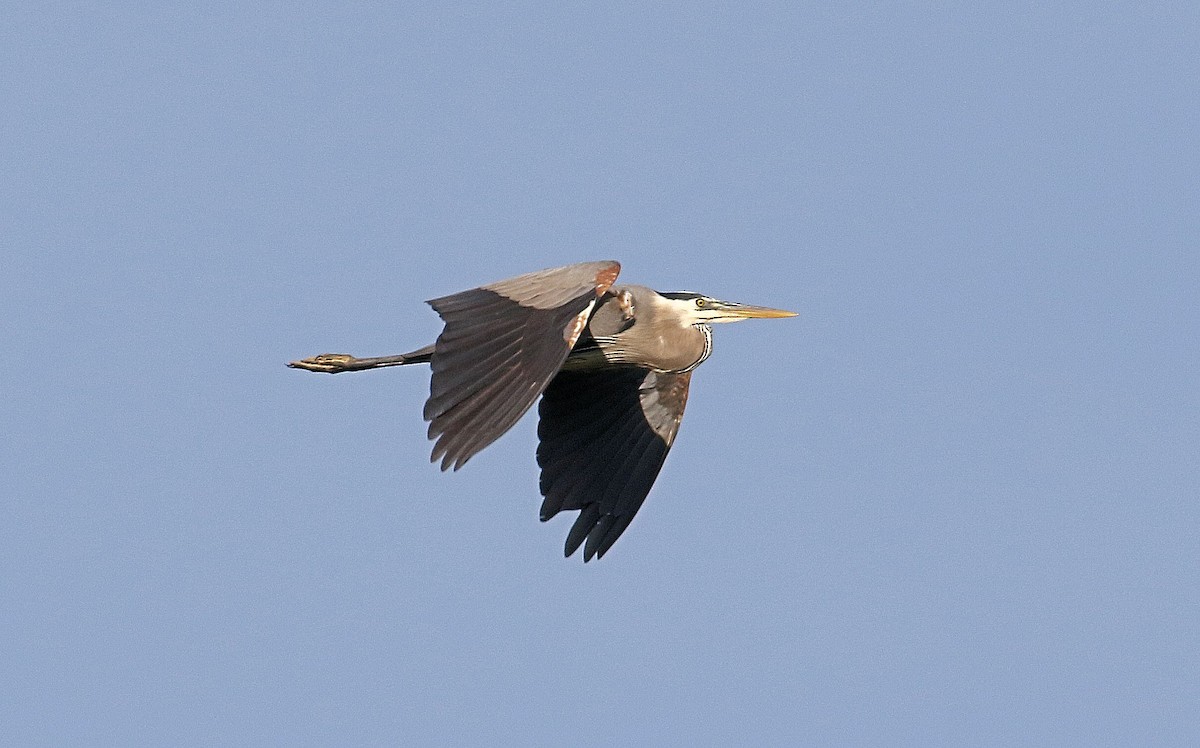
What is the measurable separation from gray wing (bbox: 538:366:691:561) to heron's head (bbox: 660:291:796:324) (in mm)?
455

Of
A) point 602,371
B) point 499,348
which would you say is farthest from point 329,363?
point 499,348

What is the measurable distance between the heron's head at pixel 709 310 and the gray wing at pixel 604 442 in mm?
455

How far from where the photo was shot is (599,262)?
8203 mm

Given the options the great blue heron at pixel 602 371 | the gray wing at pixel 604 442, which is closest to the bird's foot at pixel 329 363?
the great blue heron at pixel 602 371

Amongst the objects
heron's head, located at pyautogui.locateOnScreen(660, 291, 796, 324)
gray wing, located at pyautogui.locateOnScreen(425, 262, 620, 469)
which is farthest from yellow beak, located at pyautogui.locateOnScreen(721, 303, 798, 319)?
gray wing, located at pyautogui.locateOnScreen(425, 262, 620, 469)

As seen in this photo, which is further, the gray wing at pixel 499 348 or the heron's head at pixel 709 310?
the heron's head at pixel 709 310

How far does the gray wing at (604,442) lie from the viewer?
947cm

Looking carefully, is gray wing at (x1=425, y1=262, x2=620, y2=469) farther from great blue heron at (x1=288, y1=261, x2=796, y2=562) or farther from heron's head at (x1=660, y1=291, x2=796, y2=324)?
heron's head at (x1=660, y1=291, x2=796, y2=324)

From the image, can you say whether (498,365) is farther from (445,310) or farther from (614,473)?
(614,473)

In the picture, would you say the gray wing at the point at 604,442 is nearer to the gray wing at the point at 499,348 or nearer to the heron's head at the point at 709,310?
the heron's head at the point at 709,310

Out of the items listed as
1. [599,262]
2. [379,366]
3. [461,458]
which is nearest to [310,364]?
[379,366]

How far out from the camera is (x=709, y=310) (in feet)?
30.5

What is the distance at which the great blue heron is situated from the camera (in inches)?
310

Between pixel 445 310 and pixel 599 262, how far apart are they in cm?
84
